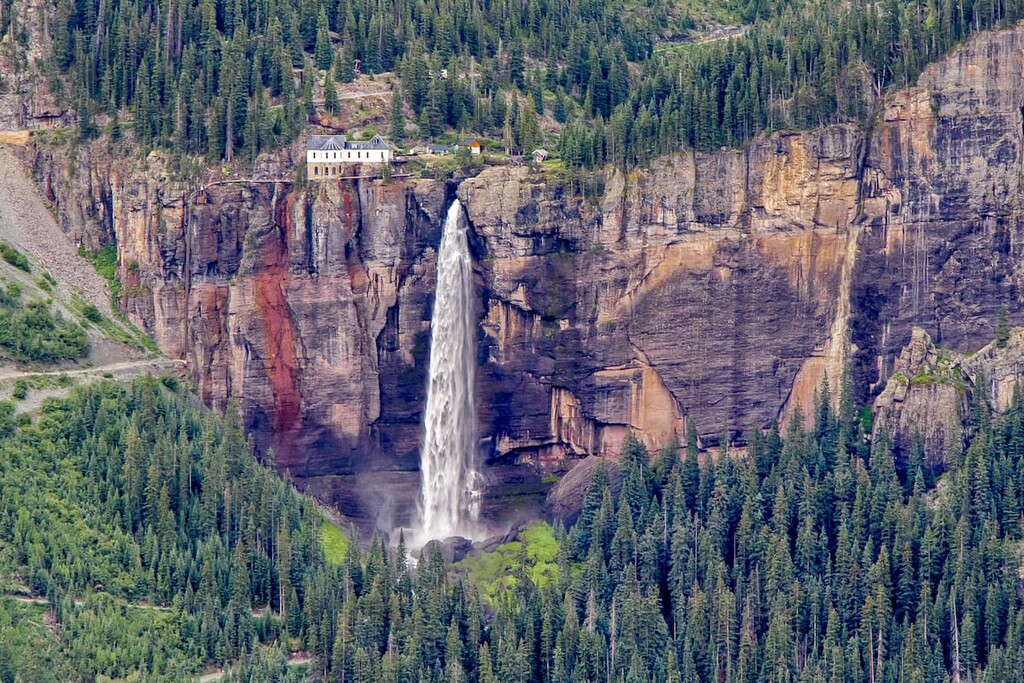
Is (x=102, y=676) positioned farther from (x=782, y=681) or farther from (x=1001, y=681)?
(x=1001, y=681)

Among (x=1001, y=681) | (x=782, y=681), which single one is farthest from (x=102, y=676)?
(x=1001, y=681)

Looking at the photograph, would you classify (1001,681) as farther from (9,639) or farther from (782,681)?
(9,639)

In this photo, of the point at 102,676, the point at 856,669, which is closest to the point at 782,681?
the point at 856,669

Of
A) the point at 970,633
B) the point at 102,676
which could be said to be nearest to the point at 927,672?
the point at 970,633

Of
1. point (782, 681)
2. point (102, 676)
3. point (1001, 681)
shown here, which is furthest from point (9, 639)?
point (1001, 681)

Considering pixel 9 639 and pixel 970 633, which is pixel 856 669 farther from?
pixel 9 639
